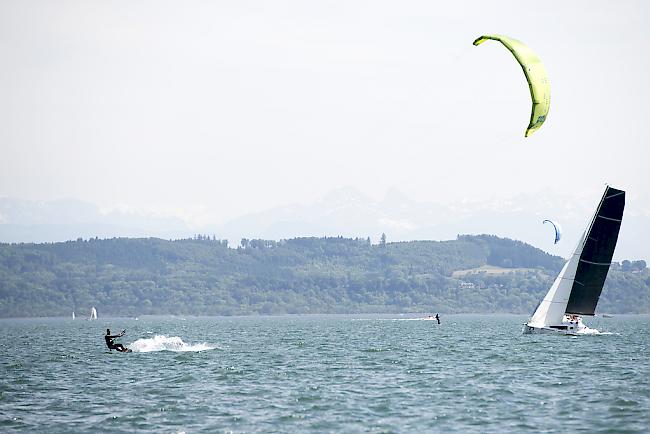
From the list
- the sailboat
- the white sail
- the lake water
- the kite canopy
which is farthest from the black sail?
the kite canopy

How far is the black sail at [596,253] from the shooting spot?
293ft

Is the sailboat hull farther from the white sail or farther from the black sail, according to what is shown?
the black sail

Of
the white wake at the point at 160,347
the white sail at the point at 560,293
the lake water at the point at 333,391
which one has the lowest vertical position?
the lake water at the point at 333,391

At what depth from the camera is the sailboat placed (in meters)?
89.4

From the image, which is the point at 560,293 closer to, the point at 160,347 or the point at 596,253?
the point at 596,253

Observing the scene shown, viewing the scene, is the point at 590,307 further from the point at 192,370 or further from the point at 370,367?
the point at 192,370

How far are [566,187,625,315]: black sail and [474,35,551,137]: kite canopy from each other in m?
30.0

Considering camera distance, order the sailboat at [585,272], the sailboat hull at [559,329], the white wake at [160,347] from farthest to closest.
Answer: the sailboat hull at [559,329] < the sailboat at [585,272] < the white wake at [160,347]

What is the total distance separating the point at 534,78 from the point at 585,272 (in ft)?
116

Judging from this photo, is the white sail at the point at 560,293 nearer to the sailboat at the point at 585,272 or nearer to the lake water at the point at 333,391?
the sailboat at the point at 585,272

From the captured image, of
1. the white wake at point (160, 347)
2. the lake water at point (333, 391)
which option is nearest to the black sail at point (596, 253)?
the lake water at point (333, 391)

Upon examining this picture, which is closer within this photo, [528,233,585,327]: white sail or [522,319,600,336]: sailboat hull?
[528,233,585,327]: white sail

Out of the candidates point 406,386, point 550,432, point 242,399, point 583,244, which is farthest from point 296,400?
point 583,244

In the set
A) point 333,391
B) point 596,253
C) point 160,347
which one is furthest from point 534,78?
point 160,347
